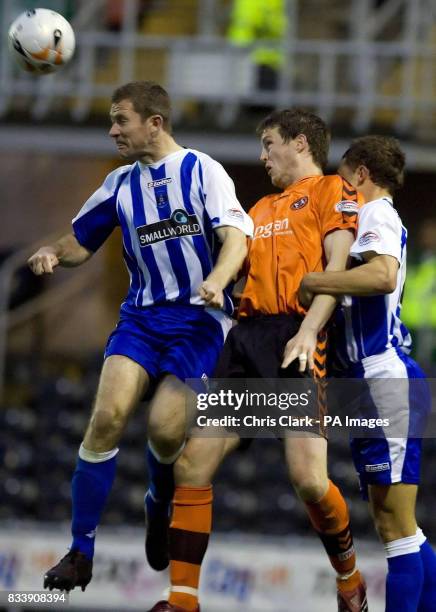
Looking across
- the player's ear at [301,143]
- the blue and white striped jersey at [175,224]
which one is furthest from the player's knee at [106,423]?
the player's ear at [301,143]

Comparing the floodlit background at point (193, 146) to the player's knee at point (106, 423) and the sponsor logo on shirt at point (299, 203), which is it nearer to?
the player's knee at point (106, 423)

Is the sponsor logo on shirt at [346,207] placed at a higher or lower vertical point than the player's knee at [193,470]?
higher

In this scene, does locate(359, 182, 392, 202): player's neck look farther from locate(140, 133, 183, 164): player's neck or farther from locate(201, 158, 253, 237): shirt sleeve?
locate(140, 133, 183, 164): player's neck

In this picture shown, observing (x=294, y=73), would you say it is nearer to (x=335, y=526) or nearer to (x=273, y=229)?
(x=273, y=229)

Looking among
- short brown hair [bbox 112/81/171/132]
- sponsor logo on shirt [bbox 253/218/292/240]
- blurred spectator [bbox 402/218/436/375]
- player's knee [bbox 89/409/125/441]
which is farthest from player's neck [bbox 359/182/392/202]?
blurred spectator [bbox 402/218/436/375]

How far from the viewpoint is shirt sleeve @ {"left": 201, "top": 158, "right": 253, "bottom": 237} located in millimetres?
5953

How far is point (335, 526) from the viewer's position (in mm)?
5992

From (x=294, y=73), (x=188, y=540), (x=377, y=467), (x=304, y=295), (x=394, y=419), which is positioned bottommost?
(x=188, y=540)

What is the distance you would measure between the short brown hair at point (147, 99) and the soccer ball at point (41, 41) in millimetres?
551

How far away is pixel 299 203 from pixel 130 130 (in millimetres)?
875

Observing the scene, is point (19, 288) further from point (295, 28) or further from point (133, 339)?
point (133, 339)

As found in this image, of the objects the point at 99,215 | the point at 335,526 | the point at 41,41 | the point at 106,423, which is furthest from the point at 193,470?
the point at 41,41

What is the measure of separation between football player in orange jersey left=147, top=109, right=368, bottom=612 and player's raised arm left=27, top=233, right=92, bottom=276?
887 millimetres

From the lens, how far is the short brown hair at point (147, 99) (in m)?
6.12
